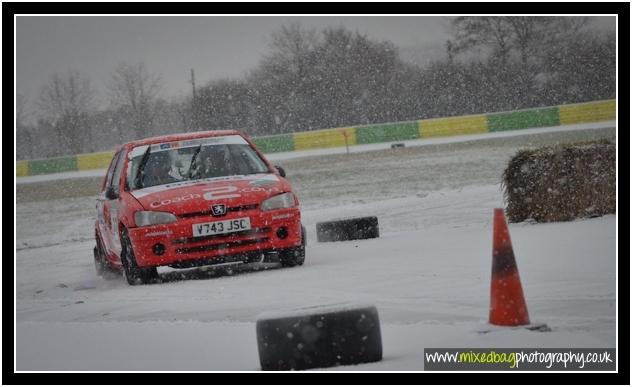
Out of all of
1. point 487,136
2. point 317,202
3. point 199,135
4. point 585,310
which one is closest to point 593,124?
point 487,136

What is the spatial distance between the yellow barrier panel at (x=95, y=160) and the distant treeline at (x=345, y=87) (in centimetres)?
605

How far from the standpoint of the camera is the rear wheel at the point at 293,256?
382 inches

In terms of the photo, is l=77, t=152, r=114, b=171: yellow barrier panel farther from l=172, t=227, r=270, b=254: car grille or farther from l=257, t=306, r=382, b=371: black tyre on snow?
l=257, t=306, r=382, b=371: black tyre on snow

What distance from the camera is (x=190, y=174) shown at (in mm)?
10117

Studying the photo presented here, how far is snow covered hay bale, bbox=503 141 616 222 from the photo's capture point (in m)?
11.4

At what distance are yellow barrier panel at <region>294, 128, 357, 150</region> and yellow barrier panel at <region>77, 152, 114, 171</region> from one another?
852 centimetres

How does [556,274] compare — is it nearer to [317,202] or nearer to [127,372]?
[127,372]

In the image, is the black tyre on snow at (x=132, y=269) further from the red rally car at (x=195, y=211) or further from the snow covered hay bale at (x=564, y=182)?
the snow covered hay bale at (x=564, y=182)

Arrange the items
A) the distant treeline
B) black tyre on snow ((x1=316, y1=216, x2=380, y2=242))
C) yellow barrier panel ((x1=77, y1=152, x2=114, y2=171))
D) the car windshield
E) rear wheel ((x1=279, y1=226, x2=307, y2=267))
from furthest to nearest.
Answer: the distant treeline → yellow barrier panel ((x1=77, y1=152, x2=114, y2=171)) → black tyre on snow ((x1=316, y1=216, x2=380, y2=242)) → the car windshield → rear wheel ((x1=279, y1=226, x2=307, y2=267))

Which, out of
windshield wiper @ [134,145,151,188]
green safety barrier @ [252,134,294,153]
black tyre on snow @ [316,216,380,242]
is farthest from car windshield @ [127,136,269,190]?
green safety barrier @ [252,134,294,153]

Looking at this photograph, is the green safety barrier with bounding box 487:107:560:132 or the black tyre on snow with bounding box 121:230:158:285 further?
the green safety barrier with bounding box 487:107:560:132

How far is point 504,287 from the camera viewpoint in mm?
5656

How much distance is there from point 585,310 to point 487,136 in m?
35.2

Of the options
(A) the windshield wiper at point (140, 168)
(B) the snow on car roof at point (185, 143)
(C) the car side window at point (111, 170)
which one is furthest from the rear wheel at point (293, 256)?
(C) the car side window at point (111, 170)
